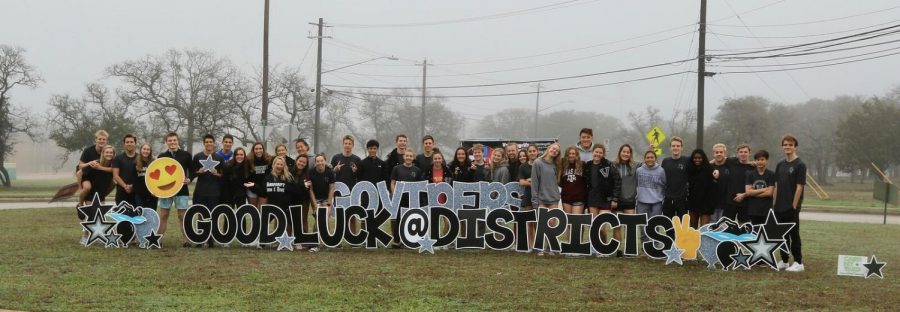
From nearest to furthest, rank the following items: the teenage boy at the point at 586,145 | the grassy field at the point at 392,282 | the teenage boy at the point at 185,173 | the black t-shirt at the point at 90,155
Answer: the grassy field at the point at 392,282 < the teenage boy at the point at 185,173 < the teenage boy at the point at 586,145 < the black t-shirt at the point at 90,155

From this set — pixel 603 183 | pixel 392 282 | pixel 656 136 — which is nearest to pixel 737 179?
pixel 603 183

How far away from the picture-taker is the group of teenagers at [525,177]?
1082cm

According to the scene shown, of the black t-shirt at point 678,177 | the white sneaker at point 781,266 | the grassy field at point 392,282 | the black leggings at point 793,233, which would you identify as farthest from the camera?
the black t-shirt at point 678,177

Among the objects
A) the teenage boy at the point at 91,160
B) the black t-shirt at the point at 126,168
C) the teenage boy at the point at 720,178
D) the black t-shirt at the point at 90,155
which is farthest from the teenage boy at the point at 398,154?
the teenage boy at the point at 720,178

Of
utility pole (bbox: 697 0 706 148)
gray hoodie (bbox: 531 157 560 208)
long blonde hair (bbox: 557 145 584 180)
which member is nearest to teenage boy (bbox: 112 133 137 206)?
gray hoodie (bbox: 531 157 560 208)

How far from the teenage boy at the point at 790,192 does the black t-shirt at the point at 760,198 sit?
0.12m

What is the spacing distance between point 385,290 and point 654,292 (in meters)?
2.90

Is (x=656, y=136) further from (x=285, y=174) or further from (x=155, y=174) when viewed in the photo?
(x=155, y=174)

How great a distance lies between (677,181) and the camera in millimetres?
11289

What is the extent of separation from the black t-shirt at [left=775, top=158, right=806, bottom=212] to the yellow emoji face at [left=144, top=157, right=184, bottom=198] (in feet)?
28.1

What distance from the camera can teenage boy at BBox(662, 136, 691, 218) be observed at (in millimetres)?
11258

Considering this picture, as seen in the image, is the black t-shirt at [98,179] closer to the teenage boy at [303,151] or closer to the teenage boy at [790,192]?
the teenage boy at [303,151]

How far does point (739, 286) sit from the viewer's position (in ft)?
29.8

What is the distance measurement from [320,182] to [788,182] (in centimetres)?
673
